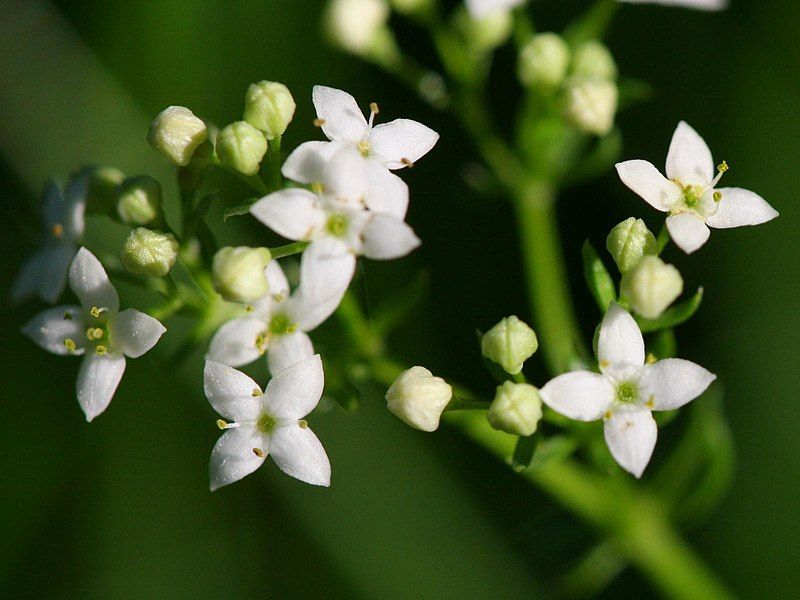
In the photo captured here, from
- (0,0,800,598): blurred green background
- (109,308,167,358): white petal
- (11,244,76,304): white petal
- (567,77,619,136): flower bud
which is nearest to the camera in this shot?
(109,308,167,358): white petal

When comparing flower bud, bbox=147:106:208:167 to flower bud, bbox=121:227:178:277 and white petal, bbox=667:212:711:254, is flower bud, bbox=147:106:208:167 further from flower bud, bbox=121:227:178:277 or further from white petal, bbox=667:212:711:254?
white petal, bbox=667:212:711:254

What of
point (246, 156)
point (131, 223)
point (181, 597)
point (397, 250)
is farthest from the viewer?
point (181, 597)

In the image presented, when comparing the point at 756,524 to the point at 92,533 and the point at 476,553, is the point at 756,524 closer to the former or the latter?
the point at 476,553

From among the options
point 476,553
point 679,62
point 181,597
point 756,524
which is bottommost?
point 756,524

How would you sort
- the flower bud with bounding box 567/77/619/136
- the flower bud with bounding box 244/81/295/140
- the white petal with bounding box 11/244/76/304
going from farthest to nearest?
the flower bud with bounding box 567/77/619/136
the white petal with bounding box 11/244/76/304
the flower bud with bounding box 244/81/295/140

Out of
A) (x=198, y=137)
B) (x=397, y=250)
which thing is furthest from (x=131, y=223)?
(x=397, y=250)

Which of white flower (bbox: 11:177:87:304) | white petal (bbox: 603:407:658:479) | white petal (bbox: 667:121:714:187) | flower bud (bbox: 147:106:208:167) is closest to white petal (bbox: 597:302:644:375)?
white petal (bbox: 603:407:658:479)
